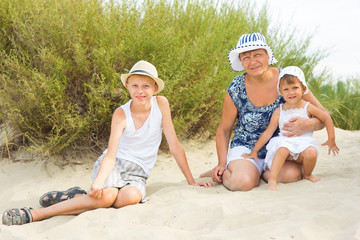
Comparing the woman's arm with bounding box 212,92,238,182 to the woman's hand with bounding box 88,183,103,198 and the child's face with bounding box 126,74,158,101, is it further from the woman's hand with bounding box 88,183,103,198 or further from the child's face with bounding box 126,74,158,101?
the woman's hand with bounding box 88,183,103,198

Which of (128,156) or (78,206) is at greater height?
(128,156)

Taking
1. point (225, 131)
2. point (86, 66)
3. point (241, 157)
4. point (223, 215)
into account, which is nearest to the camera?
point (223, 215)

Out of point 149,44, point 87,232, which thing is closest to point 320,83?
point 149,44

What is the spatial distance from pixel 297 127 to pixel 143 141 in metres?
1.31

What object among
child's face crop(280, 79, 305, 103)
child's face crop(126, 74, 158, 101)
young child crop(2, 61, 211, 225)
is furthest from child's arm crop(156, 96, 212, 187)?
child's face crop(280, 79, 305, 103)

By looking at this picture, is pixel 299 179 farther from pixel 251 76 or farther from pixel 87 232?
pixel 87 232

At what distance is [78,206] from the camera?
3.03 metres

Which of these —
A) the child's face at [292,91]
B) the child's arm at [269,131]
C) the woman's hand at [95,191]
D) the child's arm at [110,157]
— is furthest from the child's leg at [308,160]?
the woman's hand at [95,191]

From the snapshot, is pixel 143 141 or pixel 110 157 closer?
pixel 110 157

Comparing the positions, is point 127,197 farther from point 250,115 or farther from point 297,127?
point 297,127

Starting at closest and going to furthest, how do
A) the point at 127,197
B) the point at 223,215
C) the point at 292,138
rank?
the point at 223,215 < the point at 127,197 < the point at 292,138

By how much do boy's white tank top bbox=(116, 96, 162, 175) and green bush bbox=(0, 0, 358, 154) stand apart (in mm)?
889

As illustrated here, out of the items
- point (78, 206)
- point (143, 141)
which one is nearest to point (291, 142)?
point (143, 141)

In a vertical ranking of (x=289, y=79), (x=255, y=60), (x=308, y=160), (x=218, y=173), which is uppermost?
(x=255, y=60)
